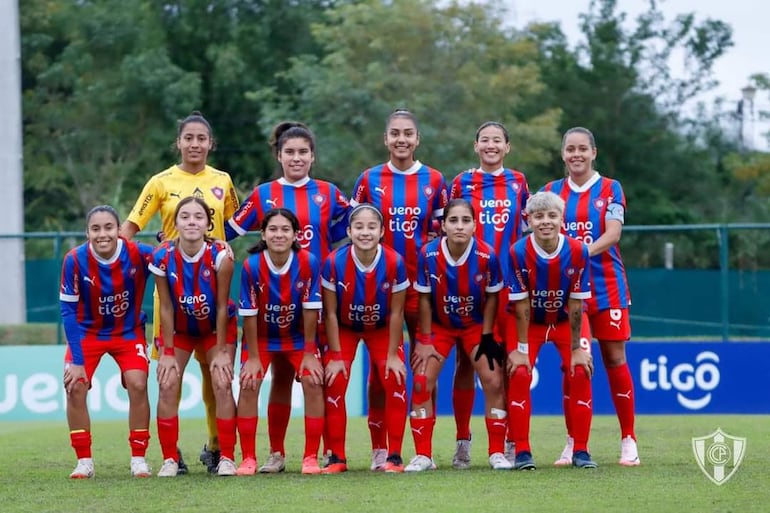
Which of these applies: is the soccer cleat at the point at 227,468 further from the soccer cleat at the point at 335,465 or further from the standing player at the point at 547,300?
the standing player at the point at 547,300

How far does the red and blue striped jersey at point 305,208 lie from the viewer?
8133mm

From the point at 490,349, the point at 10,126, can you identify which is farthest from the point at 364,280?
the point at 10,126

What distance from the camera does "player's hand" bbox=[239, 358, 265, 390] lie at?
768cm

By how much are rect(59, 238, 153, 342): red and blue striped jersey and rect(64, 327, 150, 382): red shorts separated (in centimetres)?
3

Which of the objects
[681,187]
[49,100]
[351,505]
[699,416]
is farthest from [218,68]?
[351,505]

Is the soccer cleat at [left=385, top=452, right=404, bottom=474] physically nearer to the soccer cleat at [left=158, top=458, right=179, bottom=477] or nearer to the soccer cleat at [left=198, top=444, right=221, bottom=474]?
the soccer cleat at [left=198, top=444, right=221, bottom=474]

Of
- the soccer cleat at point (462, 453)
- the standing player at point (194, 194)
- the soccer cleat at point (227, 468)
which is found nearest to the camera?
the soccer cleat at point (227, 468)

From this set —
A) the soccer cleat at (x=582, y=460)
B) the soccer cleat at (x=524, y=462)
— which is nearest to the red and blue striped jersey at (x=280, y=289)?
the soccer cleat at (x=524, y=462)

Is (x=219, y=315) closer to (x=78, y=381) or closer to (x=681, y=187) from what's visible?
(x=78, y=381)

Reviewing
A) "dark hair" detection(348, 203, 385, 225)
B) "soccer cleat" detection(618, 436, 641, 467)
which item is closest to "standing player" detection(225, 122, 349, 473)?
"dark hair" detection(348, 203, 385, 225)

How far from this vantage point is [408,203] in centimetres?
812

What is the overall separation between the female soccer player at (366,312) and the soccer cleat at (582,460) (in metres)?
1.05

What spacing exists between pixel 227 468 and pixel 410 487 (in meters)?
1.30

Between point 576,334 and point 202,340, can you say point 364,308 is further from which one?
Answer: point 576,334
